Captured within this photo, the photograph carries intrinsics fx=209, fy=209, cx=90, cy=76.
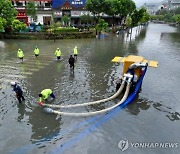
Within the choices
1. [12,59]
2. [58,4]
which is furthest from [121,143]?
[58,4]

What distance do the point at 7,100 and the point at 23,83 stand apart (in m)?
3.16

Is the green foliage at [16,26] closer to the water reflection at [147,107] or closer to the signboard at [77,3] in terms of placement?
the signboard at [77,3]

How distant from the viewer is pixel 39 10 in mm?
55344

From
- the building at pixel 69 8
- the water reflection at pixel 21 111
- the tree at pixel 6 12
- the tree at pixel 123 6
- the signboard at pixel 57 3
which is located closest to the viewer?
the water reflection at pixel 21 111

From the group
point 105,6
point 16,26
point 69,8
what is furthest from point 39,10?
point 16,26

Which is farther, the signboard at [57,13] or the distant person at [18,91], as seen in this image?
the signboard at [57,13]

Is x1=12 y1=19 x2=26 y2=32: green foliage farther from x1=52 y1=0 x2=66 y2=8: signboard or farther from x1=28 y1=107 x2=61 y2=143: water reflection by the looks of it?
x1=28 y1=107 x2=61 y2=143: water reflection

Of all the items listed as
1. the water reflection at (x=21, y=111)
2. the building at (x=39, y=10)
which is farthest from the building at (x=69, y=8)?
the water reflection at (x=21, y=111)

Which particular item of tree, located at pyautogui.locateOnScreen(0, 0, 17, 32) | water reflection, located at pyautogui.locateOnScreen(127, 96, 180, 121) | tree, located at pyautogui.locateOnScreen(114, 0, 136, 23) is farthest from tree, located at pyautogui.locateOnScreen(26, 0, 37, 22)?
water reflection, located at pyautogui.locateOnScreen(127, 96, 180, 121)

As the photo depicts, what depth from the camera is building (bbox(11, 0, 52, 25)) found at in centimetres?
5394

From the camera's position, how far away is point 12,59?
2402cm

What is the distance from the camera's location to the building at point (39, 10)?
53.9 meters

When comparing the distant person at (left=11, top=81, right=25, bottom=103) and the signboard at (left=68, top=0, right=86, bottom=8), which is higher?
the signboard at (left=68, top=0, right=86, bottom=8)

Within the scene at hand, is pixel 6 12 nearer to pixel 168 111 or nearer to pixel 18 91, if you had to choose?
pixel 18 91
